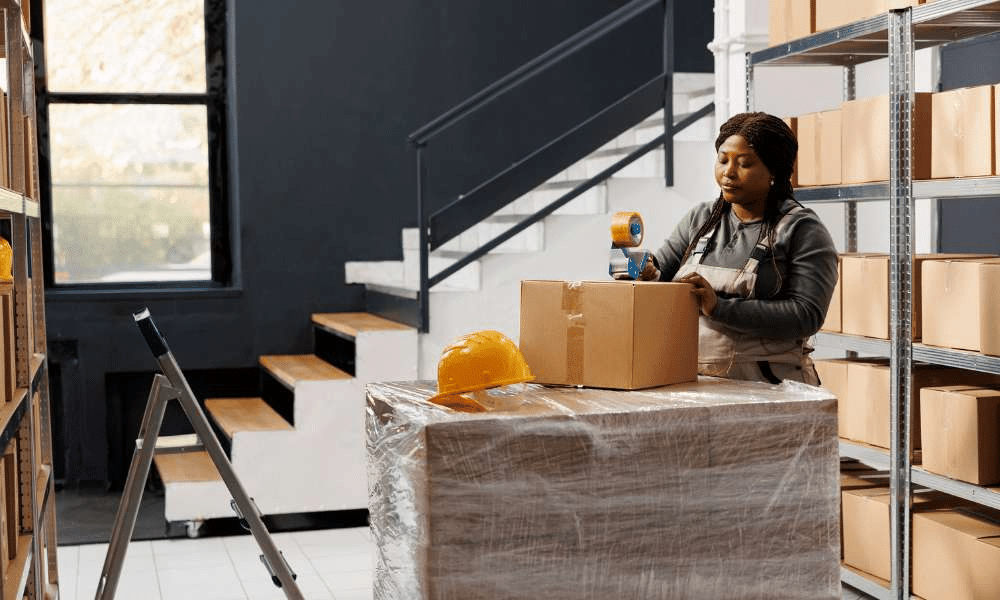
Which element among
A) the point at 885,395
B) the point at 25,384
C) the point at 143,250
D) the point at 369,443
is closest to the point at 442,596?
the point at 369,443

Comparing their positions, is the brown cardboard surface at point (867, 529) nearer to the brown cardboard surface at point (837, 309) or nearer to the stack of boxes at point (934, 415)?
the stack of boxes at point (934, 415)

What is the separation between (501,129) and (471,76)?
336 millimetres

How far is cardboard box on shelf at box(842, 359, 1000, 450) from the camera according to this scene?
139 inches

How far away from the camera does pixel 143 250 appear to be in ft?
19.6

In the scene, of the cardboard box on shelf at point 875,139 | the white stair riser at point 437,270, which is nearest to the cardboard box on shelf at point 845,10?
the cardboard box on shelf at point 875,139

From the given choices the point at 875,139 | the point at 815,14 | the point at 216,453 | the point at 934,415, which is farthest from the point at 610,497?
the point at 815,14

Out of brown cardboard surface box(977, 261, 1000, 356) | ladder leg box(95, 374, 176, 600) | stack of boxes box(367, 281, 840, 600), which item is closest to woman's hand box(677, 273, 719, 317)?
stack of boxes box(367, 281, 840, 600)

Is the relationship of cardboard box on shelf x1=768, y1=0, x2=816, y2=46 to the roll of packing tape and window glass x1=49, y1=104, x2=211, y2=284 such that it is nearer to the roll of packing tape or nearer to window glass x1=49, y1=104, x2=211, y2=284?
the roll of packing tape

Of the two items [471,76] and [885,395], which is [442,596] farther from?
[471,76]

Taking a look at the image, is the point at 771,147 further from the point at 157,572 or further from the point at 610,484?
the point at 157,572

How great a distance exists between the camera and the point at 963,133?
10.6 feet

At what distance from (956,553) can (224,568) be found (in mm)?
2580

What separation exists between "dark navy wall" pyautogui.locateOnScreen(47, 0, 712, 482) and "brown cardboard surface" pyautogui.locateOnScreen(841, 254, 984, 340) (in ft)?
9.90

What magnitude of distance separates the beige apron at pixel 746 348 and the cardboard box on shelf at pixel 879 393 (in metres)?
0.95
